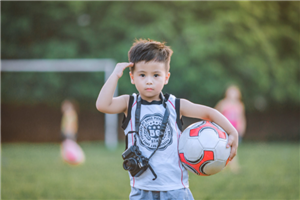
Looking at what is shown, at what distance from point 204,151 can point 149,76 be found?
2.45 feet

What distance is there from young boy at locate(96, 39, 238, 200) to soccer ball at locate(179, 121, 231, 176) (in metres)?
0.07

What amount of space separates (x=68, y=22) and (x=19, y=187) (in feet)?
39.0

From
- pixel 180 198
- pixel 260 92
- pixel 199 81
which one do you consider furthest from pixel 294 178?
pixel 260 92

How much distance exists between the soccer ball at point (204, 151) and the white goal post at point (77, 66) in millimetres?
10908

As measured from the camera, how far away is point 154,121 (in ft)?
8.98

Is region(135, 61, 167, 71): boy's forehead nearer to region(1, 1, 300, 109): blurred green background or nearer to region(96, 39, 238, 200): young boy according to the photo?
region(96, 39, 238, 200): young boy

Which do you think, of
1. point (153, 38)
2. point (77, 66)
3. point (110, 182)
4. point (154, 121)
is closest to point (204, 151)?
point (154, 121)

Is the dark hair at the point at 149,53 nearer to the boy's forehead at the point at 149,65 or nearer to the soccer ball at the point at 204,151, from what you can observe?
the boy's forehead at the point at 149,65

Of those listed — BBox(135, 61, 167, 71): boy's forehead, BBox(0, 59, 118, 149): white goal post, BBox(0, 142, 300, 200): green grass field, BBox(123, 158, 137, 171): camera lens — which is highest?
BBox(0, 59, 118, 149): white goal post

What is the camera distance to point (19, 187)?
5.78 meters

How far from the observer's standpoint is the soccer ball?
2.70 m

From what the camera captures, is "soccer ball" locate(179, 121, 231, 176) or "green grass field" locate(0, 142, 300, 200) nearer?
"soccer ball" locate(179, 121, 231, 176)

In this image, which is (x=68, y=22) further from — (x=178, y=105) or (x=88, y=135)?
(x=178, y=105)

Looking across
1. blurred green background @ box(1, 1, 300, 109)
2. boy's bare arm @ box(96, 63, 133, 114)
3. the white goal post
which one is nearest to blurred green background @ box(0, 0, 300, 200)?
blurred green background @ box(1, 1, 300, 109)
